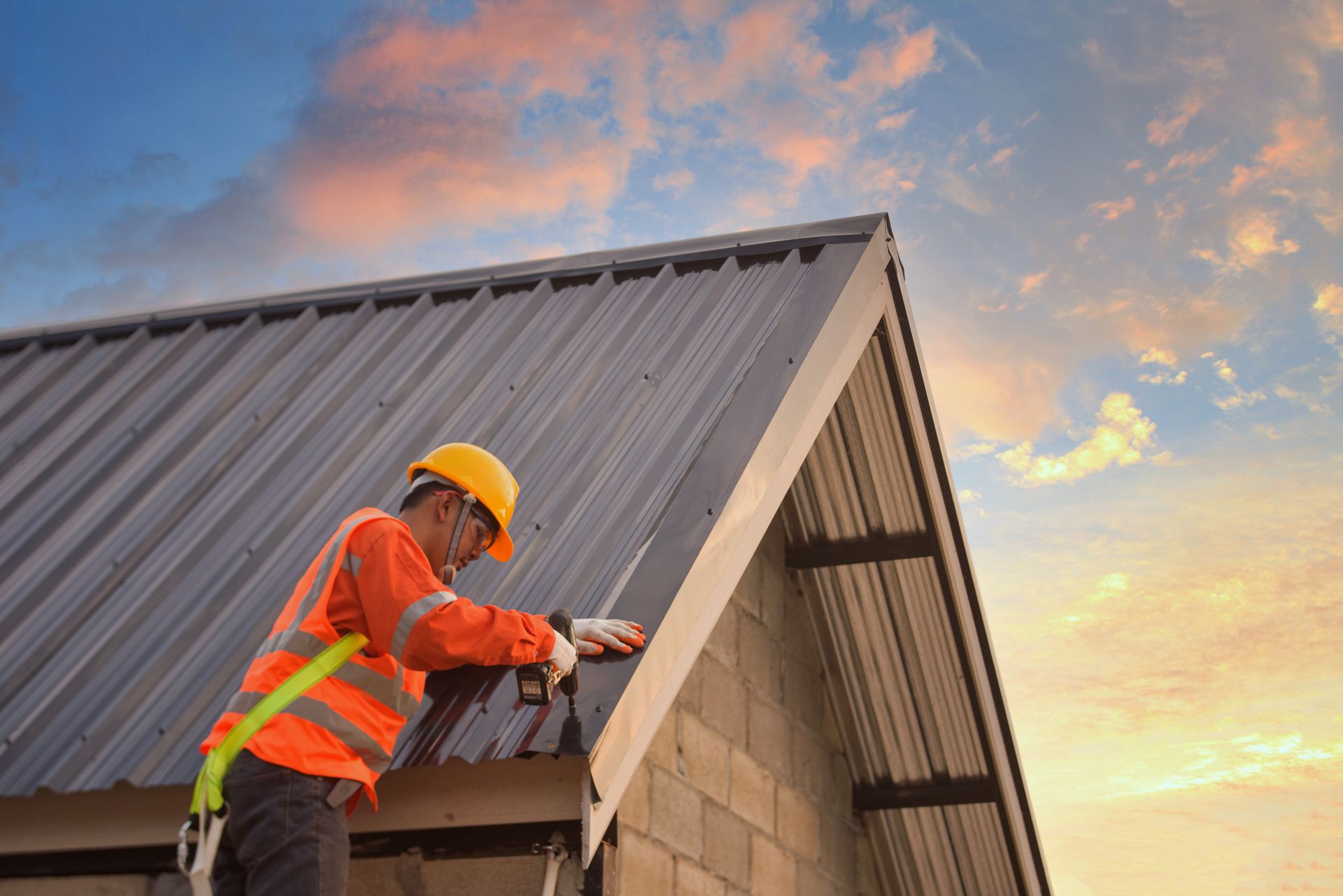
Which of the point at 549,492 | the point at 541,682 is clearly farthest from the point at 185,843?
the point at 549,492

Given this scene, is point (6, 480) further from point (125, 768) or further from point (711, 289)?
point (711, 289)

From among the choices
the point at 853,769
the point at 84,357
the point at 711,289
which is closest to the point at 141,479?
the point at 84,357

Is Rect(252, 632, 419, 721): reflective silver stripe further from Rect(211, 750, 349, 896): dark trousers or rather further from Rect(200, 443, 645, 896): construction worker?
Rect(211, 750, 349, 896): dark trousers

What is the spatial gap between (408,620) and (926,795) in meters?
5.69

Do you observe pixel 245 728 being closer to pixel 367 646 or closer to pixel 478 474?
pixel 367 646

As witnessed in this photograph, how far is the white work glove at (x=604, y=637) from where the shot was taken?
3.78 metres

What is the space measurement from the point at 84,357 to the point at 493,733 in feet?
18.8

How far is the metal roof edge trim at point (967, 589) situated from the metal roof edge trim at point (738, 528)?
0.81ft

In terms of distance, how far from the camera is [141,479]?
6246 mm

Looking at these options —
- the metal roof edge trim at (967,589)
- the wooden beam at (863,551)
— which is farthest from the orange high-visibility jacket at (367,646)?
the wooden beam at (863,551)

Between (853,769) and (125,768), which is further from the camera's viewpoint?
(853,769)

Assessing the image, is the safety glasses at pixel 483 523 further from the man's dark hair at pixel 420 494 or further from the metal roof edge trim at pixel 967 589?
the metal roof edge trim at pixel 967 589

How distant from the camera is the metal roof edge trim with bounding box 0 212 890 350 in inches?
257

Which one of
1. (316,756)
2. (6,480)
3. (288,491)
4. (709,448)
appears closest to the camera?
(316,756)
